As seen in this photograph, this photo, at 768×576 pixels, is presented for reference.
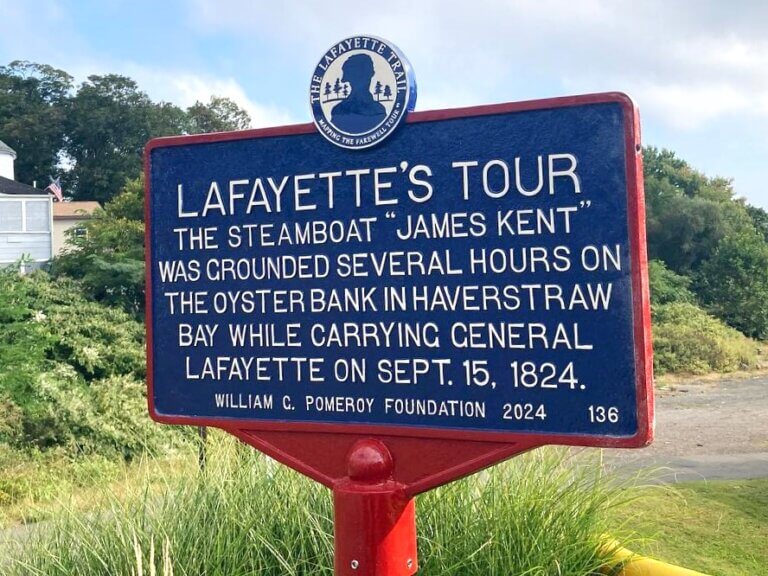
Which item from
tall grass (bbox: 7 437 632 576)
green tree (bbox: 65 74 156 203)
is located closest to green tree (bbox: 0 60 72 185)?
green tree (bbox: 65 74 156 203)

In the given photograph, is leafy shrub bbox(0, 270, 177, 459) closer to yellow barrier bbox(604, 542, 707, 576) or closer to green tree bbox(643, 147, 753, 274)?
yellow barrier bbox(604, 542, 707, 576)

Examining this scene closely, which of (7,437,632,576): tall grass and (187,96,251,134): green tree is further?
(187,96,251,134): green tree

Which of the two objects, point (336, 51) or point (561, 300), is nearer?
point (561, 300)

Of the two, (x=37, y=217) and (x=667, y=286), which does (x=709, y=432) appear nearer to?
(x=667, y=286)

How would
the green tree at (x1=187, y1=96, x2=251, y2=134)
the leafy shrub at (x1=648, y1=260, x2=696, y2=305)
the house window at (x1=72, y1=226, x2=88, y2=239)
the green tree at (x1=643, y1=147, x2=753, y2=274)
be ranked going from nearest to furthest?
the house window at (x1=72, y1=226, x2=88, y2=239) < the leafy shrub at (x1=648, y1=260, x2=696, y2=305) < the green tree at (x1=643, y1=147, x2=753, y2=274) < the green tree at (x1=187, y1=96, x2=251, y2=134)

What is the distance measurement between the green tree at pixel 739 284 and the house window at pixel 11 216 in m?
22.6

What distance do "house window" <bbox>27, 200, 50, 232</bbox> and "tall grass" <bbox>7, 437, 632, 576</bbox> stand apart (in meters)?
26.7

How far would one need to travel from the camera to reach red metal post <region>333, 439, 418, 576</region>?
280 cm

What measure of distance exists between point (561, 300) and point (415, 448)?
691 mm

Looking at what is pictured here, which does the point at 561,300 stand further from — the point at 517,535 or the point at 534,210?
the point at 517,535

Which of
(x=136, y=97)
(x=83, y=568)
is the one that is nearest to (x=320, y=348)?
(x=83, y=568)

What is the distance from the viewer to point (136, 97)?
62719 millimetres

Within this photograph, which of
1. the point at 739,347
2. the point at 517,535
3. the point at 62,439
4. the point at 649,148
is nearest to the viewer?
the point at 517,535

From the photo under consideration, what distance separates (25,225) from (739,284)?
23343 millimetres
